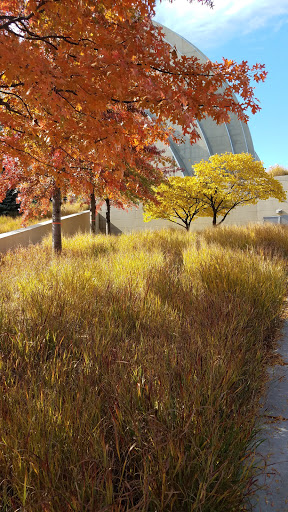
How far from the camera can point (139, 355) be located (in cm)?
289

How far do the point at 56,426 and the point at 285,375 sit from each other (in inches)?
98.3

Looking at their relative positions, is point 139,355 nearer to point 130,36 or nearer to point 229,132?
point 130,36

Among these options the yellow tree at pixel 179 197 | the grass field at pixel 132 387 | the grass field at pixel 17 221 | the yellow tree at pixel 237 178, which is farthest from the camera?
the yellow tree at pixel 179 197

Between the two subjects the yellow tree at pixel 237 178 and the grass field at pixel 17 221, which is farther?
the grass field at pixel 17 221

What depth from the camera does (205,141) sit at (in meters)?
37.8

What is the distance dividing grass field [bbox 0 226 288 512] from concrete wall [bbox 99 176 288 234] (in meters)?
19.3

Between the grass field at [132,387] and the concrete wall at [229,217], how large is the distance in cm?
1935

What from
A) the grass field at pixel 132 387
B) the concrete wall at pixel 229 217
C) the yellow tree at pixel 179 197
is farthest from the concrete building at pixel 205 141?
the grass field at pixel 132 387

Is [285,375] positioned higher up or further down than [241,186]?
further down

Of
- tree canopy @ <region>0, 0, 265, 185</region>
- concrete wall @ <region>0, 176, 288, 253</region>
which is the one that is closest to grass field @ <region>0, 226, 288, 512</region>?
tree canopy @ <region>0, 0, 265, 185</region>

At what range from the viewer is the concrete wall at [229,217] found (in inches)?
1019

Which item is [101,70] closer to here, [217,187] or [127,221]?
[217,187]

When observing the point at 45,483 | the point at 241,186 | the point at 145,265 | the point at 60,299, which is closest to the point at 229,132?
the point at 241,186

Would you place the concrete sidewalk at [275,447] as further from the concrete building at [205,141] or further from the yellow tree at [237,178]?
the concrete building at [205,141]
